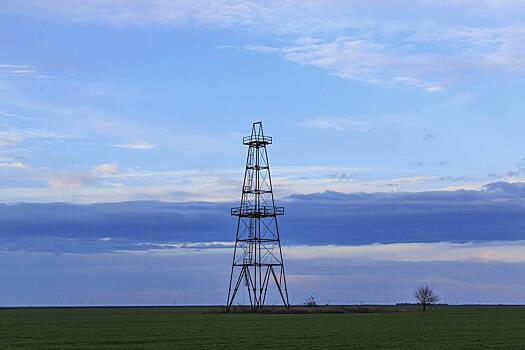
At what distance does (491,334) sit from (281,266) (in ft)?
179

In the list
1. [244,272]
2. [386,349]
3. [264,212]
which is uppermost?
[264,212]

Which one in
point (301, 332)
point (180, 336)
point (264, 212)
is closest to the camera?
point (180, 336)

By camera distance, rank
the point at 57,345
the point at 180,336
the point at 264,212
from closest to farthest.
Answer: the point at 57,345 < the point at 180,336 < the point at 264,212

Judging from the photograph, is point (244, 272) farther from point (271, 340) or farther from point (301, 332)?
point (271, 340)

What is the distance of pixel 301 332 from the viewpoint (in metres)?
61.2

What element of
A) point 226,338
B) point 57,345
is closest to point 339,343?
point 226,338

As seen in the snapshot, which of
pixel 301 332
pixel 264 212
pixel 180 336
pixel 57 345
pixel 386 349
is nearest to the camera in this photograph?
pixel 386 349

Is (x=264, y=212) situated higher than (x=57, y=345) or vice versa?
(x=264, y=212)

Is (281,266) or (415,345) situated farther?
(281,266)

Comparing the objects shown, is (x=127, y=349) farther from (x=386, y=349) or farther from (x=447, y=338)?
(x=447, y=338)

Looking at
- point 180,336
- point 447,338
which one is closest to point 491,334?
point 447,338

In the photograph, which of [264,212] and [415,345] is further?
[264,212]

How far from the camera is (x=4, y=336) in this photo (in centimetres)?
5950

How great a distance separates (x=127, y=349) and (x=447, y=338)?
21.0m
